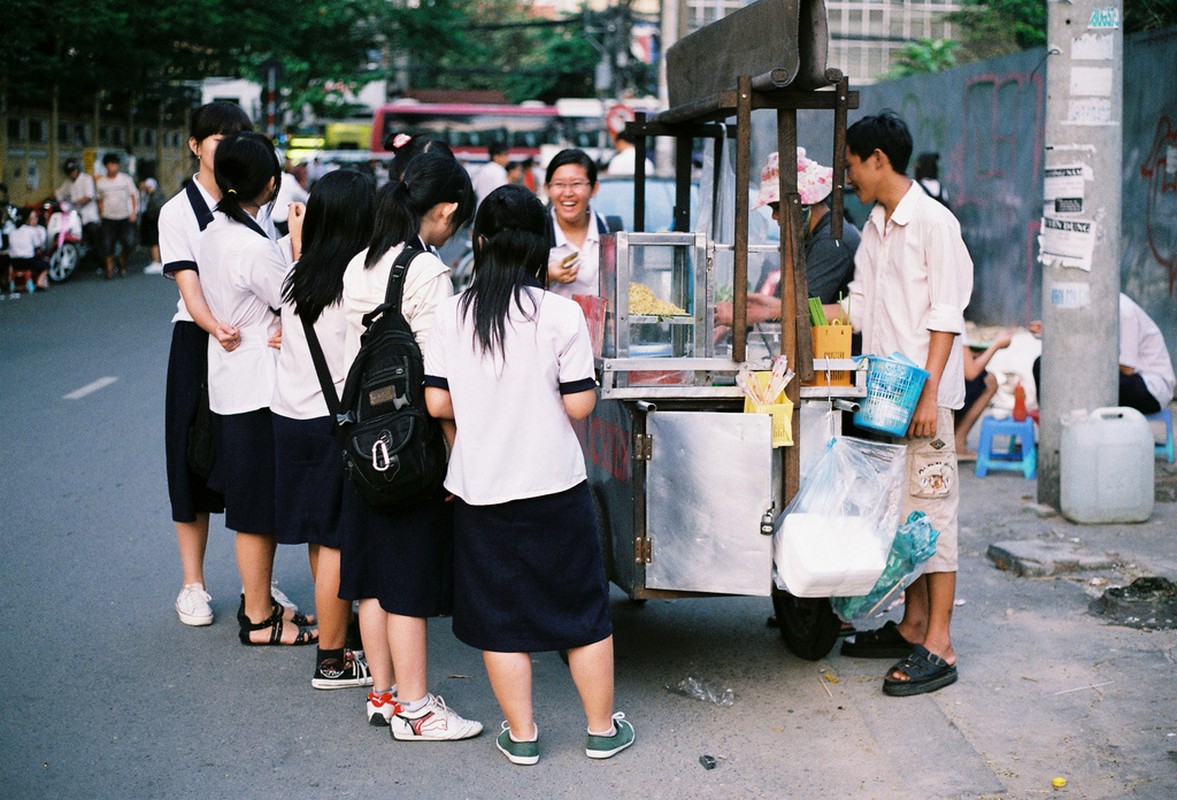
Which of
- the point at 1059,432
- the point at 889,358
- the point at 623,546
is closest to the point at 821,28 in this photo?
the point at 889,358

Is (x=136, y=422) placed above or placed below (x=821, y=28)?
below

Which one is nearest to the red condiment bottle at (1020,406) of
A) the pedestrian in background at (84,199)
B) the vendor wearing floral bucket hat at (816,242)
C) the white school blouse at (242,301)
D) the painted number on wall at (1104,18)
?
the painted number on wall at (1104,18)

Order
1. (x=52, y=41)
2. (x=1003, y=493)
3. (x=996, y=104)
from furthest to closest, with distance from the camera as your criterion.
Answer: (x=52, y=41) → (x=996, y=104) → (x=1003, y=493)

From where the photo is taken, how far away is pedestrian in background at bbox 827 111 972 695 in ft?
14.7

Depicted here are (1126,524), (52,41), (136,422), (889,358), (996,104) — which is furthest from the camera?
(52,41)

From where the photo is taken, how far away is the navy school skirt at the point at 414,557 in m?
4.19

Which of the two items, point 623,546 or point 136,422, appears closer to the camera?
point 623,546

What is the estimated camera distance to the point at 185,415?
528 centimetres

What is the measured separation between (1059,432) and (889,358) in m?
2.84

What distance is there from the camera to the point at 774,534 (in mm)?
4301

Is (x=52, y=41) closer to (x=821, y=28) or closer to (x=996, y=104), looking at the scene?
(x=996, y=104)

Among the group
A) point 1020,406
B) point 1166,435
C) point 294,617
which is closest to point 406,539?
point 294,617

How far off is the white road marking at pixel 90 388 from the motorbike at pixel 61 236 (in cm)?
945

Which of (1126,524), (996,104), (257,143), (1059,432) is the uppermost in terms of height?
(996,104)
